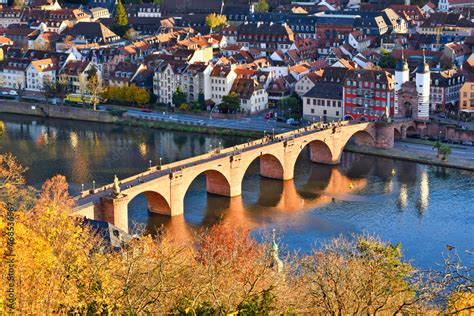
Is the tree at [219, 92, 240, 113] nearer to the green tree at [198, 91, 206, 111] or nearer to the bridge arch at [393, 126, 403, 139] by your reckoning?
the green tree at [198, 91, 206, 111]

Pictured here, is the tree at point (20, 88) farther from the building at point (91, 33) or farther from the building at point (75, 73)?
the building at point (91, 33)

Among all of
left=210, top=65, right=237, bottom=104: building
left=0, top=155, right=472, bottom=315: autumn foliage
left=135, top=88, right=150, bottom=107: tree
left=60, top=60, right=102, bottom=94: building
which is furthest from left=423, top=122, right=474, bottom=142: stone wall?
left=0, top=155, right=472, bottom=315: autumn foliage

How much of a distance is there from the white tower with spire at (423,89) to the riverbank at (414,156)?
4.46 metres

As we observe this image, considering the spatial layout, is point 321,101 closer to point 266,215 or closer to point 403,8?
point 266,215

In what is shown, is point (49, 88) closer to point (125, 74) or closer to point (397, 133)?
point (125, 74)

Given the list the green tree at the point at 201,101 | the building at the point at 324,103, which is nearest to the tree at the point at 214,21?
the green tree at the point at 201,101

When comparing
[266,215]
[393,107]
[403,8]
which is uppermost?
[403,8]

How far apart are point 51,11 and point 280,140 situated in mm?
50708

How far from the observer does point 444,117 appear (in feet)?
195

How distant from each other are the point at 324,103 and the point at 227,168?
56.7 ft

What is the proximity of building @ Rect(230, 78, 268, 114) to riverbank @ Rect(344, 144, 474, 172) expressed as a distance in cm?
997

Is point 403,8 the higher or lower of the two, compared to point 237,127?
higher

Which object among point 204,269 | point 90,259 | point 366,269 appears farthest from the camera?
point 90,259

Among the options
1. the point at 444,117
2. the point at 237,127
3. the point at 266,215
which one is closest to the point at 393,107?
the point at 444,117
